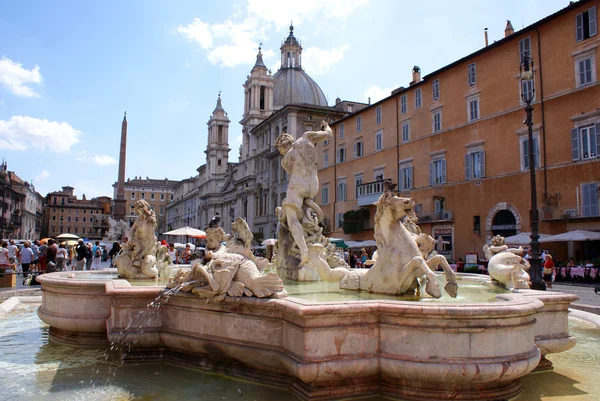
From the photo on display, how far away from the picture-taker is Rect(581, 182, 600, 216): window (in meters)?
21.4

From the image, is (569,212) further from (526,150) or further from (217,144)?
(217,144)

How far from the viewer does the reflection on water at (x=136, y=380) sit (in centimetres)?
399

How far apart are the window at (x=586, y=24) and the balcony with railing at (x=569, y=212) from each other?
26.7 ft

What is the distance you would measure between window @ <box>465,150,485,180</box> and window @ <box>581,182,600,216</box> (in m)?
6.01

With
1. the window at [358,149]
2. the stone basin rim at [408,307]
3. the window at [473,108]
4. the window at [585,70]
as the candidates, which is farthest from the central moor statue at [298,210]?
the window at [358,149]

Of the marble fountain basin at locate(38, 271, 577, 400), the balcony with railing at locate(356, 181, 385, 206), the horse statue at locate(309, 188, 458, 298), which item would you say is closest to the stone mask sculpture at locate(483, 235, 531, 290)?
the horse statue at locate(309, 188, 458, 298)

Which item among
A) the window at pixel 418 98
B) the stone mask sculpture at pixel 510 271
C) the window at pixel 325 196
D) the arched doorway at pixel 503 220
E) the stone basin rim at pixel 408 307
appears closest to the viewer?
the stone basin rim at pixel 408 307

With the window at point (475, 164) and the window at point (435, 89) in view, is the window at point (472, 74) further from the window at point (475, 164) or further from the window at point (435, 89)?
the window at point (475, 164)

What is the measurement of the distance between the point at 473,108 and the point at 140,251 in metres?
25.8

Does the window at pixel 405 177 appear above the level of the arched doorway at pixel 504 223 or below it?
above

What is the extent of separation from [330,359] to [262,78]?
227ft

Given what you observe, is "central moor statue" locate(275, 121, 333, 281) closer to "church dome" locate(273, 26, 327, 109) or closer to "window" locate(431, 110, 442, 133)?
"window" locate(431, 110, 442, 133)

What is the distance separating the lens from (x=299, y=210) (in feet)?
25.5

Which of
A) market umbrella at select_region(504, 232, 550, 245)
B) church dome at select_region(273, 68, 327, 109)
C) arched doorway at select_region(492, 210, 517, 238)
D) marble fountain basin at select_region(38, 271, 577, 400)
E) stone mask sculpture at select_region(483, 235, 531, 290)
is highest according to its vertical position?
church dome at select_region(273, 68, 327, 109)
